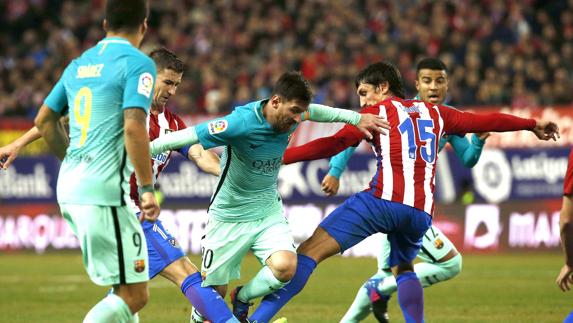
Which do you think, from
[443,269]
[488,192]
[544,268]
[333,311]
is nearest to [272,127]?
[443,269]

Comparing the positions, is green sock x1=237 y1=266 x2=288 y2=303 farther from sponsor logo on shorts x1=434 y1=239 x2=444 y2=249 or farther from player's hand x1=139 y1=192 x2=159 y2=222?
sponsor logo on shorts x1=434 y1=239 x2=444 y2=249

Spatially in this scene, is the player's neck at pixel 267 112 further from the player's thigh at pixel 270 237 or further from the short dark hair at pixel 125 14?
the short dark hair at pixel 125 14

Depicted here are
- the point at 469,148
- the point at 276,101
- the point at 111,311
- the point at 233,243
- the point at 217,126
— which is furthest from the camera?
the point at 469,148

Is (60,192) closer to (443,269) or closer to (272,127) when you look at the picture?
(272,127)

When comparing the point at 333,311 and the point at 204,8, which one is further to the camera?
the point at 204,8

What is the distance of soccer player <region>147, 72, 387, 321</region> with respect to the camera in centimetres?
771

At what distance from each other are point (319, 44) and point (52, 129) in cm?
1901

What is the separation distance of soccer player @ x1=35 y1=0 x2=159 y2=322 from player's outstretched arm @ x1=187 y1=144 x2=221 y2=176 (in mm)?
2161

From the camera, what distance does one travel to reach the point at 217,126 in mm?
7691

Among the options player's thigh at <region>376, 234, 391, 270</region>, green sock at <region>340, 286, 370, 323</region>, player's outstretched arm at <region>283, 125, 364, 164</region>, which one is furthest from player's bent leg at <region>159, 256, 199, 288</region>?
player's thigh at <region>376, 234, 391, 270</region>

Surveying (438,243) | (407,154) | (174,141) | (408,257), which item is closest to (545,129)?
(407,154)

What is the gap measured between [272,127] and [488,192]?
12675 millimetres

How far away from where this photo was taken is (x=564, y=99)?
71.7 feet

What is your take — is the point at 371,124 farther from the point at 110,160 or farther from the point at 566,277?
the point at 110,160
